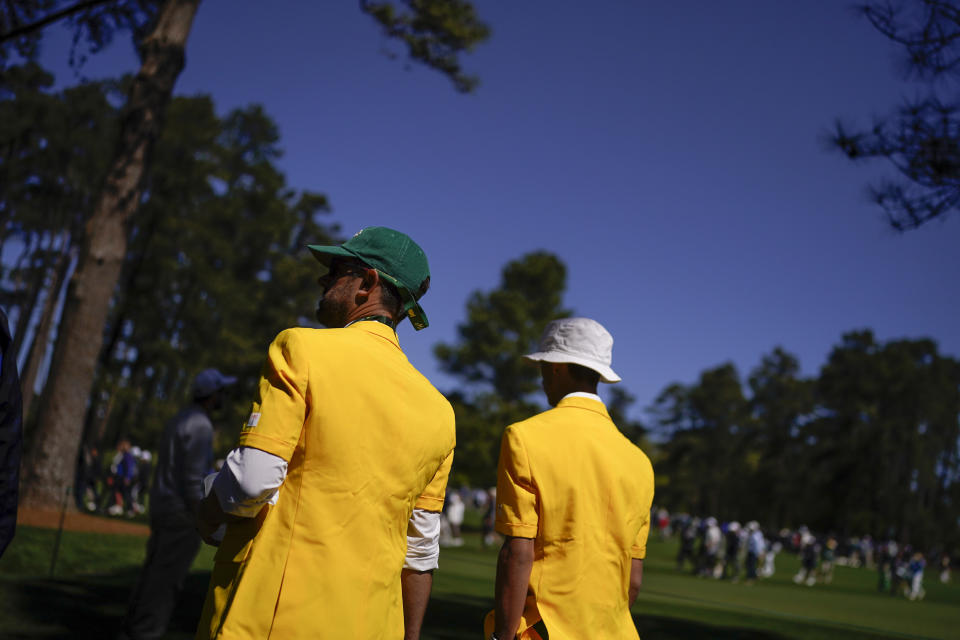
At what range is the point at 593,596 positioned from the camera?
276 cm

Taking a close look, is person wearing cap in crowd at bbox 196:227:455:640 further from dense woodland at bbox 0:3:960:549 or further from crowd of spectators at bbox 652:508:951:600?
crowd of spectators at bbox 652:508:951:600

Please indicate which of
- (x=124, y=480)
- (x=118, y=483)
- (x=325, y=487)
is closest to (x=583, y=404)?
(x=325, y=487)

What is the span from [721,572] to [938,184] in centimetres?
2301

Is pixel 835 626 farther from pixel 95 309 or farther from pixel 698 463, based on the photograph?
pixel 698 463

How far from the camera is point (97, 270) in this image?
508 inches

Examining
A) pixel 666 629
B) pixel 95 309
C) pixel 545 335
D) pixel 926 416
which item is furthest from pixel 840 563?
pixel 545 335

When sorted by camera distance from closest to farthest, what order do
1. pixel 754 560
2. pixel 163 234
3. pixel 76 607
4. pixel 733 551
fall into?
pixel 76 607
pixel 754 560
pixel 733 551
pixel 163 234

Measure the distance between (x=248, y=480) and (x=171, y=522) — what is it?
11.9 ft

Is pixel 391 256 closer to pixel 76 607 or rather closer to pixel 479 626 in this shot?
pixel 76 607

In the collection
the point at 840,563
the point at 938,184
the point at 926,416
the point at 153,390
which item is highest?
Result: the point at 926,416

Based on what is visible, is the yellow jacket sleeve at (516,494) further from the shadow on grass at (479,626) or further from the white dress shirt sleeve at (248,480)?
the shadow on grass at (479,626)

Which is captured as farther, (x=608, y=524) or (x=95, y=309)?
(x=95, y=309)

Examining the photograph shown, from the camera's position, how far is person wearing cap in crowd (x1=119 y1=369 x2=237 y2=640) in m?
4.97

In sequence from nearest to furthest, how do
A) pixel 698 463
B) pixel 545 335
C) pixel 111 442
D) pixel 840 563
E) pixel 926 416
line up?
pixel 545 335, pixel 111 442, pixel 840 563, pixel 926 416, pixel 698 463
